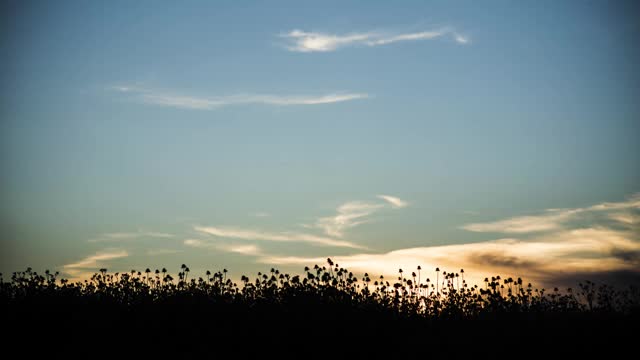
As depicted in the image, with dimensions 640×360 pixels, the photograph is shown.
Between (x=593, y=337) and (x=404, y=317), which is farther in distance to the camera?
(x=404, y=317)

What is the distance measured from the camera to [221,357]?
1200 cm

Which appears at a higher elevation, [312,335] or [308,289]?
[308,289]

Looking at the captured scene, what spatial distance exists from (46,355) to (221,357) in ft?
10.9

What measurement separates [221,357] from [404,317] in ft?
14.9

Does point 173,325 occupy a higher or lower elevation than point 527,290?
lower

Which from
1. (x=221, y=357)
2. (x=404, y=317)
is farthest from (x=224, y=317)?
(x=404, y=317)

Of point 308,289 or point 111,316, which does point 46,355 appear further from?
point 308,289

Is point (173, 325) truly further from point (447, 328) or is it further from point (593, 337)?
point (593, 337)

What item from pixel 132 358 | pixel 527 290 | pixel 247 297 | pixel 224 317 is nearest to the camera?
pixel 132 358

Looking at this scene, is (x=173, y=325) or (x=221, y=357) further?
(x=173, y=325)

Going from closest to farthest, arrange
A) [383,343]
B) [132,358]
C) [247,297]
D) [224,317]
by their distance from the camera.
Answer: [132,358] < [383,343] < [224,317] < [247,297]

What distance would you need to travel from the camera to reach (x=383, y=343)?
504 inches

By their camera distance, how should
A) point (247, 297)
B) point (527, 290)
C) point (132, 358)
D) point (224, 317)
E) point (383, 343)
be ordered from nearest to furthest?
point (132, 358), point (383, 343), point (224, 317), point (247, 297), point (527, 290)

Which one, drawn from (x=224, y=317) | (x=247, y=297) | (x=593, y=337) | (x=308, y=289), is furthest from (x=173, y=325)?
(x=593, y=337)
